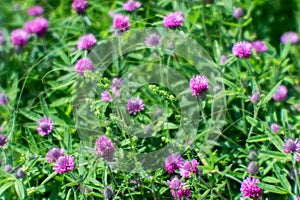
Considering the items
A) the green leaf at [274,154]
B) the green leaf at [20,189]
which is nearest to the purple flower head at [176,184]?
the green leaf at [274,154]

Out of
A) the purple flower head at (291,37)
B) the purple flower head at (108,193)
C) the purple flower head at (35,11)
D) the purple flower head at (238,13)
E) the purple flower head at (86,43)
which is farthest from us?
the purple flower head at (35,11)

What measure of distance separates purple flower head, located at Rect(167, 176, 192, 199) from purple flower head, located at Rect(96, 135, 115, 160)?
25cm

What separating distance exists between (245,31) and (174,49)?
24.2 inches

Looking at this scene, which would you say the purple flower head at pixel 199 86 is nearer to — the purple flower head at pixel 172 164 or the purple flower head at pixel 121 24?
the purple flower head at pixel 172 164

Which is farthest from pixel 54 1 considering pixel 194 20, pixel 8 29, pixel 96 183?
pixel 96 183

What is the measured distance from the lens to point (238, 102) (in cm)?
242

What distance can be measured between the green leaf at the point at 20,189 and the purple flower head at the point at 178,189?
572 millimetres

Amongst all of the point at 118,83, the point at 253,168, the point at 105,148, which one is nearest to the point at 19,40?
the point at 118,83

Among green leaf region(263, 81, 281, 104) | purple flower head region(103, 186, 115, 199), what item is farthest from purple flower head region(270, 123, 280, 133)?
purple flower head region(103, 186, 115, 199)

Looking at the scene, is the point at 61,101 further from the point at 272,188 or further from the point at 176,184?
the point at 272,188

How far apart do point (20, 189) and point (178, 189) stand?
0.62 metres

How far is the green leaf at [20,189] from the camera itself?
206cm

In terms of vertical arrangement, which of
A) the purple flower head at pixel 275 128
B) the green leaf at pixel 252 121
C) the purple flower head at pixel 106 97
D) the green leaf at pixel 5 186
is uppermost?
the purple flower head at pixel 106 97

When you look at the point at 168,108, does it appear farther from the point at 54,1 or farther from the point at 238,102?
the point at 54,1
